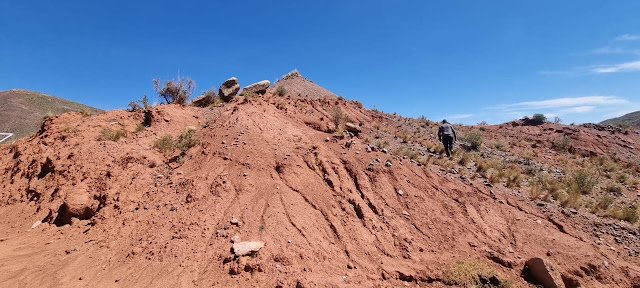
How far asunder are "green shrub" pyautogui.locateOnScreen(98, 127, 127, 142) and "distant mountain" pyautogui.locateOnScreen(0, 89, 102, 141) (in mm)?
33092

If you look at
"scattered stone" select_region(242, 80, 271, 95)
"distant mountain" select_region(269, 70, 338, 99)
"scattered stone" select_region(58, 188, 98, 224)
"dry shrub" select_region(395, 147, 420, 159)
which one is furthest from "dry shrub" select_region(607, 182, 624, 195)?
"scattered stone" select_region(58, 188, 98, 224)

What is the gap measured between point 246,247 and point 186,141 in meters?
4.78

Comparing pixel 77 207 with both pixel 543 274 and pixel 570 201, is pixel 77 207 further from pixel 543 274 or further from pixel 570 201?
pixel 570 201

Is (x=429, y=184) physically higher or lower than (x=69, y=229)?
higher

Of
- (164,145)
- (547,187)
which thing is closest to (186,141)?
(164,145)

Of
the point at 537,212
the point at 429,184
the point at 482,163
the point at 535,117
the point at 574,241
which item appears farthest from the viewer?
the point at 535,117

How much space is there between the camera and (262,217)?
21.3 feet

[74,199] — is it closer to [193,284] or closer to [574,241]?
[193,284]

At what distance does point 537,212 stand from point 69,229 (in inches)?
416

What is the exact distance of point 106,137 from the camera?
29.7 feet

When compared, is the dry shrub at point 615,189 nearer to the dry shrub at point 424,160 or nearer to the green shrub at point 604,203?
the green shrub at point 604,203

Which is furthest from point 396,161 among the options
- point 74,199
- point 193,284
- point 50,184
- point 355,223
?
point 50,184

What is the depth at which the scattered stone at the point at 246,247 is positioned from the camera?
5.41 meters

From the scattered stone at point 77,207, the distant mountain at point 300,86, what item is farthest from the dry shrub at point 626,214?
the distant mountain at point 300,86
